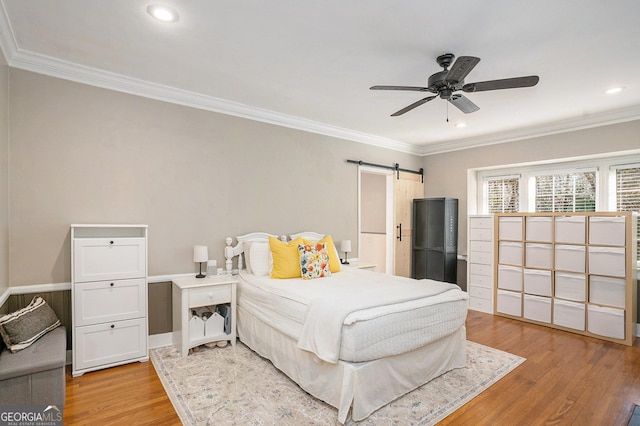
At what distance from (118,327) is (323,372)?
1.90m

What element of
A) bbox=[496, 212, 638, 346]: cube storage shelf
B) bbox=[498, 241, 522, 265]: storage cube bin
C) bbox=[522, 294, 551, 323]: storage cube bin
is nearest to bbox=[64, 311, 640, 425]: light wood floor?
bbox=[496, 212, 638, 346]: cube storage shelf

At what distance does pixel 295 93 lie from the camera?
3.56m

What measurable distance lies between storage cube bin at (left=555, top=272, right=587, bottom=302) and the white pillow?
11.9ft

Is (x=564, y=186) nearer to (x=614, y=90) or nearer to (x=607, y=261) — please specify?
(x=607, y=261)

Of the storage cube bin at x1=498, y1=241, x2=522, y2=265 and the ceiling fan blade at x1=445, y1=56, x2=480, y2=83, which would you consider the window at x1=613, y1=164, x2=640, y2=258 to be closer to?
the storage cube bin at x1=498, y1=241, x2=522, y2=265

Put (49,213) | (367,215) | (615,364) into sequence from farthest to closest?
(367,215) < (615,364) < (49,213)

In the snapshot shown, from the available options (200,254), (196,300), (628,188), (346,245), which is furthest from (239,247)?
Result: (628,188)

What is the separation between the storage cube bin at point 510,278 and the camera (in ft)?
15.4

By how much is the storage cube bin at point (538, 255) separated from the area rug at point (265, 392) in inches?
66.2

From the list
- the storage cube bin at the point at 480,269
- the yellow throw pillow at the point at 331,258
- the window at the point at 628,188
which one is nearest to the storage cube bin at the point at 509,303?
the storage cube bin at the point at 480,269

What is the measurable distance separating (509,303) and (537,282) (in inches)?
19.1

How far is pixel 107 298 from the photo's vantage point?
295 cm

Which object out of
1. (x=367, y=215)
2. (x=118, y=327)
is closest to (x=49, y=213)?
(x=118, y=327)

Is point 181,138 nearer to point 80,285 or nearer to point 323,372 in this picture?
point 80,285
